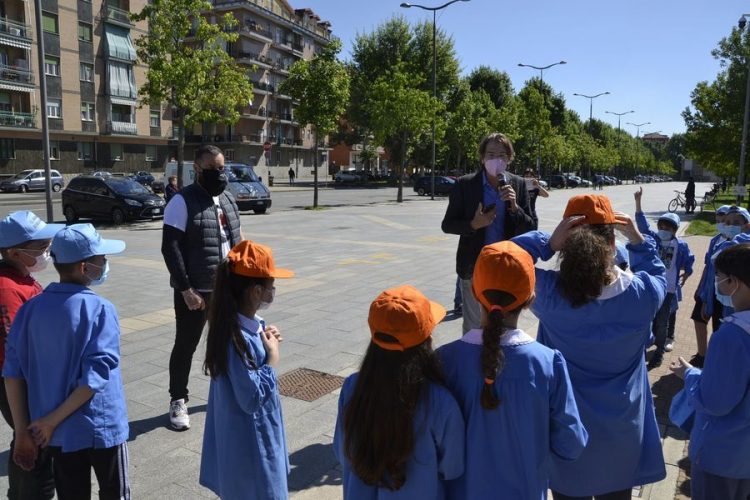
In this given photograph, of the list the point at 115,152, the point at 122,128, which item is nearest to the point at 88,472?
the point at 122,128

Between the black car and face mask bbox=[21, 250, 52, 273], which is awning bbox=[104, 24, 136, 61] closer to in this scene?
the black car

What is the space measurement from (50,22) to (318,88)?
2925 centimetres

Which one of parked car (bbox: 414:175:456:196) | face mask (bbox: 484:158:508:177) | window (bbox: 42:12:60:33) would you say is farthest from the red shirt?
window (bbox: 42:12:60:33)

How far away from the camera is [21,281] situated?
2811mm

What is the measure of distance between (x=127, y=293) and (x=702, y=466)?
8099mm

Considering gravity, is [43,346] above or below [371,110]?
below

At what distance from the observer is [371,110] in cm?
3034

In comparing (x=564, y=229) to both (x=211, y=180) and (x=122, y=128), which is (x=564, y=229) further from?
(x=122, y=128)

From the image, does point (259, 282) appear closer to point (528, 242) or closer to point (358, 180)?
point (528, 242)

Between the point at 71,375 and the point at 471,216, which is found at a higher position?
the point at 471,216

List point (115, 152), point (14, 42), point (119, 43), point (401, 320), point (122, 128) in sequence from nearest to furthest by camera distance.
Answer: point (401, 320) < point (14, 42) < point (119, 43) < point (122, 128) < point (115, 152)

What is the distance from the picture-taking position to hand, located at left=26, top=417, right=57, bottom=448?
243cm

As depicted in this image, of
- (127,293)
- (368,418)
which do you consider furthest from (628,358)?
(127,293)

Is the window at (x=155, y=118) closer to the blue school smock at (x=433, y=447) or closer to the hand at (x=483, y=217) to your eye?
the hand at (x=483, y=217)
